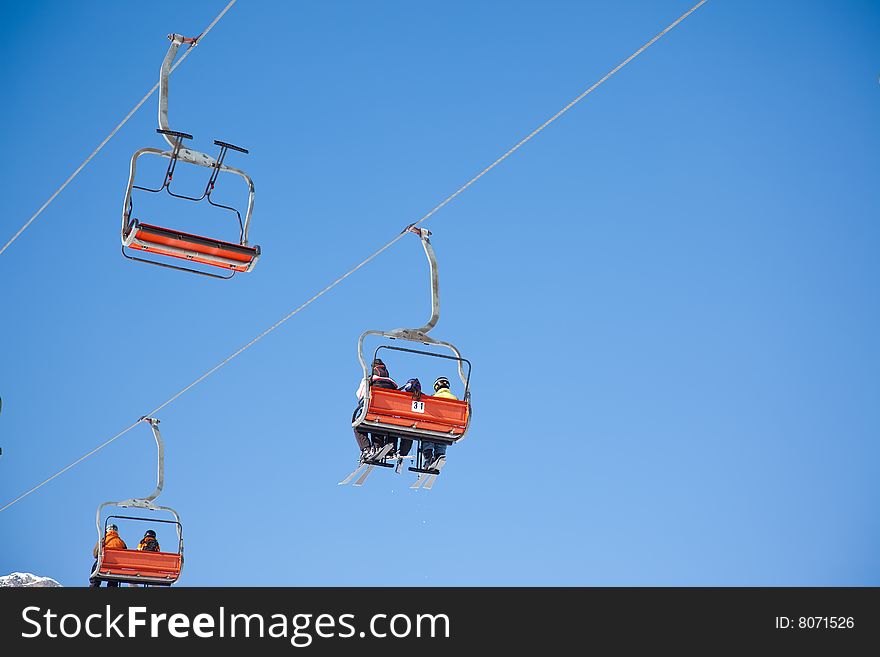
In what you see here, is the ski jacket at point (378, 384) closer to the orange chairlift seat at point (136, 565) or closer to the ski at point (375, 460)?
the ski at point (375, 460)

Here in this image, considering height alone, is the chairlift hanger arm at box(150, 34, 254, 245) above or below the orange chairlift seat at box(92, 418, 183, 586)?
above

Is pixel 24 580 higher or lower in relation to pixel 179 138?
higher

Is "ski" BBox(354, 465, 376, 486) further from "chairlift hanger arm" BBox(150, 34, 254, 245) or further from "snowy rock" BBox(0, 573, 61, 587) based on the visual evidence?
"snowy rock" BBox(0, 573, 61, 587)

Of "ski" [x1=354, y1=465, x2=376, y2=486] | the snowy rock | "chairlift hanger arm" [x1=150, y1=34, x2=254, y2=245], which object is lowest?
"ski" [x1=354, y1=465, x2=376, y2=486]

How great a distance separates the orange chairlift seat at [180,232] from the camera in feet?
41.1

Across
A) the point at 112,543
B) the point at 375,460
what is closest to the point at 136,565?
the point at 112,543

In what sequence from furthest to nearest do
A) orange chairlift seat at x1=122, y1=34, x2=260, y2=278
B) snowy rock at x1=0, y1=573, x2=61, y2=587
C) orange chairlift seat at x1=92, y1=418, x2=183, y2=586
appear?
snowy rock at x1=0, y1=573, x2=61, y2=587
orange chairlift seat at x1=92, y1=418, x2=183, y2=586
orange chairlift seat at x1=122, y1=34, x2=260, y2=278

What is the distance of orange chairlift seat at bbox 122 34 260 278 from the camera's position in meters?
12.5

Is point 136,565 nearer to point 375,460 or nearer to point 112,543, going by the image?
point 112,543

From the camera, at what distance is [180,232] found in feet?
41.2

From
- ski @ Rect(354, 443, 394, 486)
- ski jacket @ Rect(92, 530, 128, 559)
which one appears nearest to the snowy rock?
ski jacket @ Rect(92, 530, 128, 559)

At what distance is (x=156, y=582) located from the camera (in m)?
17.9

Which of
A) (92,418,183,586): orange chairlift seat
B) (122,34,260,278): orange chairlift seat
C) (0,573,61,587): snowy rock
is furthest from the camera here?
(0,573,61,587): snowy rock
